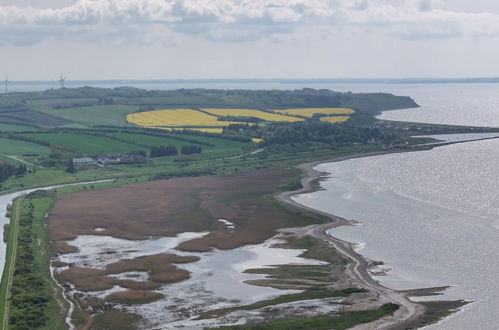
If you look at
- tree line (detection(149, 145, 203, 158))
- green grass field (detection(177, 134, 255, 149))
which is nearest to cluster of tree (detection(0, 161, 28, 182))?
tree line (detection(149, 145, 203, 158))

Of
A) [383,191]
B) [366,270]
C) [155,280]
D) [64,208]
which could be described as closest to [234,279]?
[155,280]

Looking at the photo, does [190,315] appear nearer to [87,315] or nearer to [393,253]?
[87,315]

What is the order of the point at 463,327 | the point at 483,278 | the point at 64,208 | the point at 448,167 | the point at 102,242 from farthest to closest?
1. the point at 448,167
2. the point at 64,208
3. the point at 102,242
4. the point at 483,278
5. the point at 463,327

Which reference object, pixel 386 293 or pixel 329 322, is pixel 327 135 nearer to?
pixel 386 293

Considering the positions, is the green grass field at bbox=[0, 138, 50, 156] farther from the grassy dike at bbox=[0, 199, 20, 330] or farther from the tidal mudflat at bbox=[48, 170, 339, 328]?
the grassy dike at bbox=[0, 199, 20, 330]

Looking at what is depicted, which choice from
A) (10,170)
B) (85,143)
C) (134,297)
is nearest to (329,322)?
(134,297)

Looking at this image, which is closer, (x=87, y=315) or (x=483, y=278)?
(x=87, y=315)
